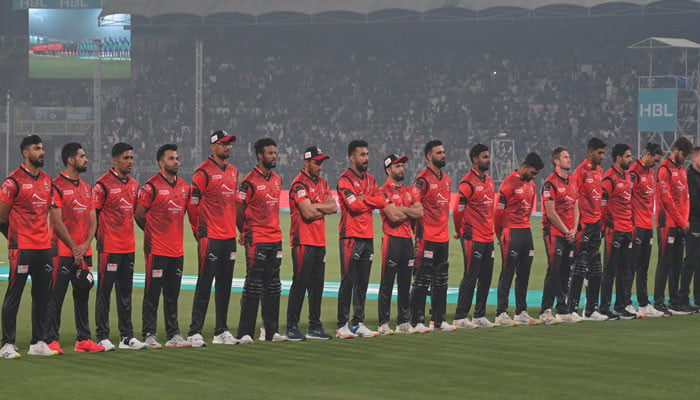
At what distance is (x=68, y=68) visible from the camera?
48.1m

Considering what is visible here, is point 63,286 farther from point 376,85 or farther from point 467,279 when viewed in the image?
point 376,85

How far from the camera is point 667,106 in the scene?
1393 inches

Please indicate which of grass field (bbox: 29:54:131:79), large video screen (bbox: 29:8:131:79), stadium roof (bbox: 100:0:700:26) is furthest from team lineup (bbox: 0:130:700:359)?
grass field (bbox: 29:54:131:79)

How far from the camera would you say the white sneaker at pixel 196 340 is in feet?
35.1

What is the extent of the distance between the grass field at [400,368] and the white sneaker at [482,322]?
0.19 meters

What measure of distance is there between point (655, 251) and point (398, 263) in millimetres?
11865

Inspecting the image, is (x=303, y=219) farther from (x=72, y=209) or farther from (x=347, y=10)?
(x=347, y=10)

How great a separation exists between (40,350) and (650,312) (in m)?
7.38

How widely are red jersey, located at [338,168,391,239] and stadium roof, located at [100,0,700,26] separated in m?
31.2

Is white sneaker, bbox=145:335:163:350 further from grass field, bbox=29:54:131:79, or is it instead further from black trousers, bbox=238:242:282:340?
grass field, bbox=29:54:131:79

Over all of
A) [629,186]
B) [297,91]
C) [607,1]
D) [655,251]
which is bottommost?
[655,251]

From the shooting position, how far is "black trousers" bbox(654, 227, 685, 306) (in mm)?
13951

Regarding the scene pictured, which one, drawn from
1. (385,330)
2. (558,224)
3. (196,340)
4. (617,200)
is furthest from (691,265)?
(196,340)

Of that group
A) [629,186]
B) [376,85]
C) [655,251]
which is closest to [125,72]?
[376,85]
